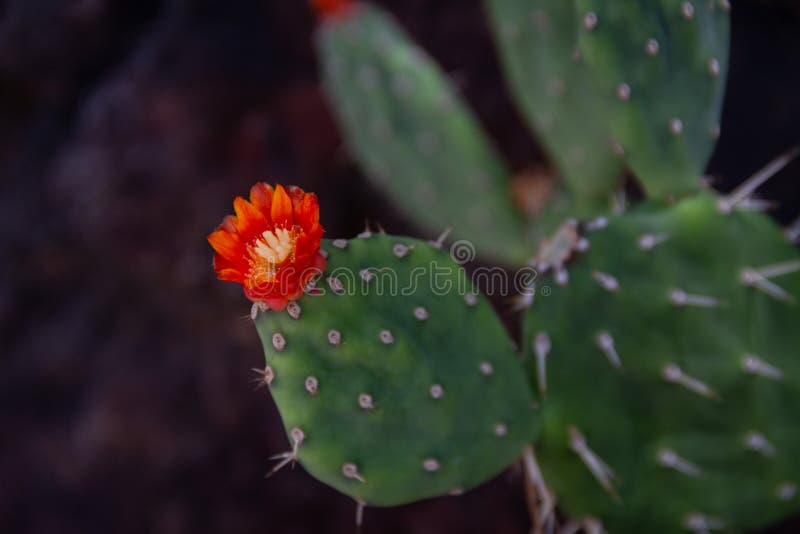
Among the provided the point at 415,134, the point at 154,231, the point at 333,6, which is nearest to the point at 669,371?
the point at 415,134

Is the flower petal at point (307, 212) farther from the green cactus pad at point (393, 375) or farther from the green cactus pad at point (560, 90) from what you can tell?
the green cactus pad at point (560, 90)

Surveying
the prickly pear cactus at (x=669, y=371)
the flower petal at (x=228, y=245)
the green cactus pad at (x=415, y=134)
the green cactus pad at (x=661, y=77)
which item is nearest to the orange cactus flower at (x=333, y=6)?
the green cactus pad at (x=415, y=134)

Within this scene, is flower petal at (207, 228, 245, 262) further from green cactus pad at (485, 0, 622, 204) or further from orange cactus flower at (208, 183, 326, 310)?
green cactus pad at (485, 0, 622, 204)

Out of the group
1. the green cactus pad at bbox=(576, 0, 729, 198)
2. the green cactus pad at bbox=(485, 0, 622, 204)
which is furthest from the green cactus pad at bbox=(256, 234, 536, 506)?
the green cactus pad at bbox=(485, 0, 622, 204)

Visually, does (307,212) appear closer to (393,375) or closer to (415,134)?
(393,375)

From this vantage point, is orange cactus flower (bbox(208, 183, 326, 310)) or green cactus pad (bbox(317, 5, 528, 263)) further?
green cactus pad (bbox(317, 5, 528, 263))

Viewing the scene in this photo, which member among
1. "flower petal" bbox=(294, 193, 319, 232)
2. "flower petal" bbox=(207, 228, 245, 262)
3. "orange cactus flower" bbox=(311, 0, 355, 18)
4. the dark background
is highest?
"orange cactus flower" bbox=(311, 0, 355, 18)
